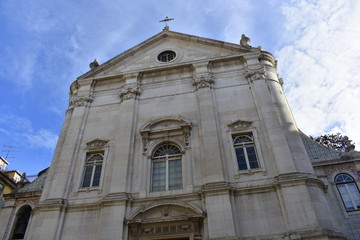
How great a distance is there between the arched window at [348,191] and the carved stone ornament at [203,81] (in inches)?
360

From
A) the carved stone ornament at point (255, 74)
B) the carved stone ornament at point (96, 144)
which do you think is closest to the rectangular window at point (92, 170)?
the carved stone ornament at point (96, 144)

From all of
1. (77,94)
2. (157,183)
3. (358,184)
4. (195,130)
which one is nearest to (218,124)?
(195,130)

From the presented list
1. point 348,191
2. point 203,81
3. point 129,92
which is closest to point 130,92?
point 129,92

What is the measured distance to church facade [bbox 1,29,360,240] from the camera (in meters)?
13.5

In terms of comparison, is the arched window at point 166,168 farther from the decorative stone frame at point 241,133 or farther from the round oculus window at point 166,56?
the round oculus window at point 166,56

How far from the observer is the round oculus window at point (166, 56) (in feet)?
72.0

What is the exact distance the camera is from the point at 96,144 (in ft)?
58.5

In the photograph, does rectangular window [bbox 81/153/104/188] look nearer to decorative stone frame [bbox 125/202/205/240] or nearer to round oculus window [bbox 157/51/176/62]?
decorative stone frame [bbox 125/202/205/240]

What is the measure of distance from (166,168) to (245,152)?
444 centimetres

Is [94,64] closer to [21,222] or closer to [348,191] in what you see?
[21,222]

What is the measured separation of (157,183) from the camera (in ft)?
51.7

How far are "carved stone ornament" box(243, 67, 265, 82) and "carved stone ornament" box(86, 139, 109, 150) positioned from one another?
9.92 m

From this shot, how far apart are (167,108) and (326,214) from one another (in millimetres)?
10540

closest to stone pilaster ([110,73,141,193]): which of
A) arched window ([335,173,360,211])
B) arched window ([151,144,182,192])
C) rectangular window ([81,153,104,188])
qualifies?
rectangular window ([81,153,104,188])
